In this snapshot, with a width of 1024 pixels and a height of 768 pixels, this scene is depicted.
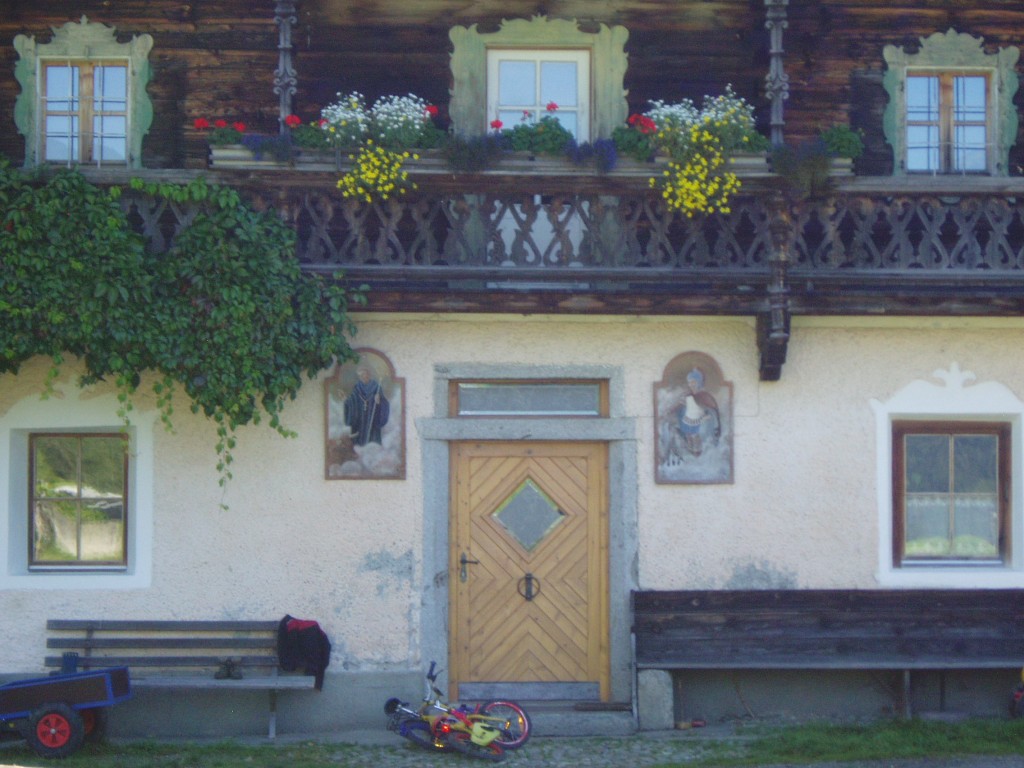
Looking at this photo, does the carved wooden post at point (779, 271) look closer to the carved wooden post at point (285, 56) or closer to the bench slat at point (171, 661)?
the carved wooden post at point (285, 56)

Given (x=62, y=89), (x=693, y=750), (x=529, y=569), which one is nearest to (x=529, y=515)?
(x=529, y=569)

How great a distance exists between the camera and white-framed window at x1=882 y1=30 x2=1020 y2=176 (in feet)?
38.7

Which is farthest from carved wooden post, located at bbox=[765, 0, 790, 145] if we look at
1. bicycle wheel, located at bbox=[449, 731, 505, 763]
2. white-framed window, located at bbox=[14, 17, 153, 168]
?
white-framed window, located at bbox=[14, 17, 153, 168]

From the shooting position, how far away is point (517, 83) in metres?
11.8

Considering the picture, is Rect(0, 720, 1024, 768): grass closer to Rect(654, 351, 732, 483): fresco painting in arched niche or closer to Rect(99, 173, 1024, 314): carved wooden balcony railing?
Rect(654, 351, 732, 483): fresco painting in arched niche

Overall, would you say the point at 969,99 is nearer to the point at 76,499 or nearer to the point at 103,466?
the point at 103,466

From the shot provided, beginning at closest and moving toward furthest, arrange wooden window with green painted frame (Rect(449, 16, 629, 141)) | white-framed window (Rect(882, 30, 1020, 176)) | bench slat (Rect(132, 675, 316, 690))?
bench slat (Rect(132, 675, 316, 690))
wooden window with green painted frame (Rect(449, 16, 629, 141))
white-framed window (Rect(882, 30, 1020, 176))

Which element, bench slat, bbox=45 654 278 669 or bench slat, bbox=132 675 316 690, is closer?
bench slat, bbox=132 675 316 690

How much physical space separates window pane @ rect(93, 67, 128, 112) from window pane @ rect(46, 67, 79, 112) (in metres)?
0.17

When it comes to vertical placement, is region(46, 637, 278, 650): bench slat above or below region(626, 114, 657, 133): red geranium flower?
below

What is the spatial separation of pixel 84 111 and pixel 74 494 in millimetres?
3157

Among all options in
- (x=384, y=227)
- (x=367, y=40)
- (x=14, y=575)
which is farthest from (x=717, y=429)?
(x=14, y=575)

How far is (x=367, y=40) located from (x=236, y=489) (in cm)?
394

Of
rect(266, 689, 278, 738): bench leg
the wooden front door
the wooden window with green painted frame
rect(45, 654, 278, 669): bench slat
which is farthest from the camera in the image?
the wooden window with green painted frame
